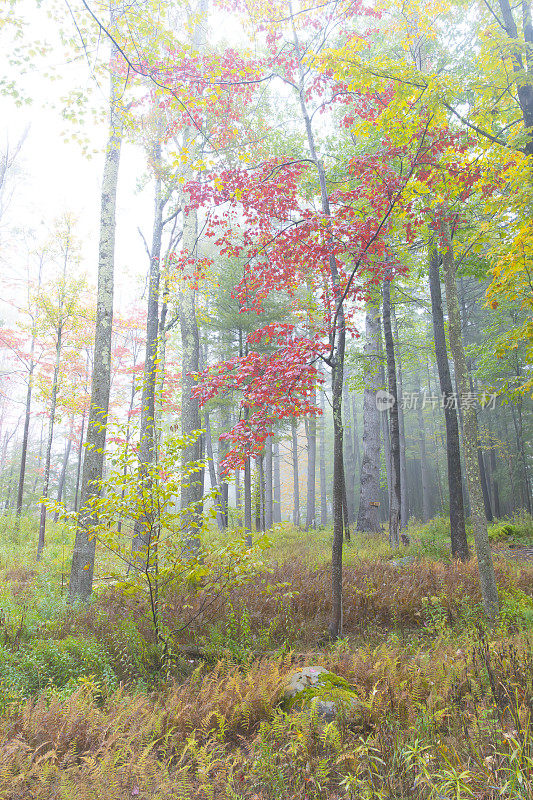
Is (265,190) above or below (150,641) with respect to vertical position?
above

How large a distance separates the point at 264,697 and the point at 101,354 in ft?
18.0

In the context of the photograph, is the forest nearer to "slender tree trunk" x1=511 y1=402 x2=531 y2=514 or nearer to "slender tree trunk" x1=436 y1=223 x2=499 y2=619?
"slender tree trunk" x1=436 y1=223 x2=499 y2=619

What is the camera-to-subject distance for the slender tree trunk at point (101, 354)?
20.1 feet

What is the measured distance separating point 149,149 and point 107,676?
1247 centimetres

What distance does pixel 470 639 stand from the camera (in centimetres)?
433

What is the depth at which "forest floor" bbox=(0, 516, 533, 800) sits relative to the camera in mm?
2426

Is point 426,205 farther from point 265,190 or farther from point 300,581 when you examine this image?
point 300,581

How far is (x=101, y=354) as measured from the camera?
22.3ft

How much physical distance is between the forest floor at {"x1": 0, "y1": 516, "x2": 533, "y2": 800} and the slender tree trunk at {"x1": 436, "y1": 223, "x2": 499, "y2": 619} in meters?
0.40

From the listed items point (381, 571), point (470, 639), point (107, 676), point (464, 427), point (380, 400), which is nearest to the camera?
point (107, 676)

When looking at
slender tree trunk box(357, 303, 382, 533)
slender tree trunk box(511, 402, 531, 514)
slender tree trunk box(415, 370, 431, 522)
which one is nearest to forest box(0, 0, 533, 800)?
slender tree trunk box(357, 303, 382, 533)

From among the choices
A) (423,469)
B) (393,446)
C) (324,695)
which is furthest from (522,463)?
(324,695)

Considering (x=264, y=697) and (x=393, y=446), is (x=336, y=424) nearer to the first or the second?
(x=264, y=697)

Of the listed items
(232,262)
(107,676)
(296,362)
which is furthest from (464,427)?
(232,262)
